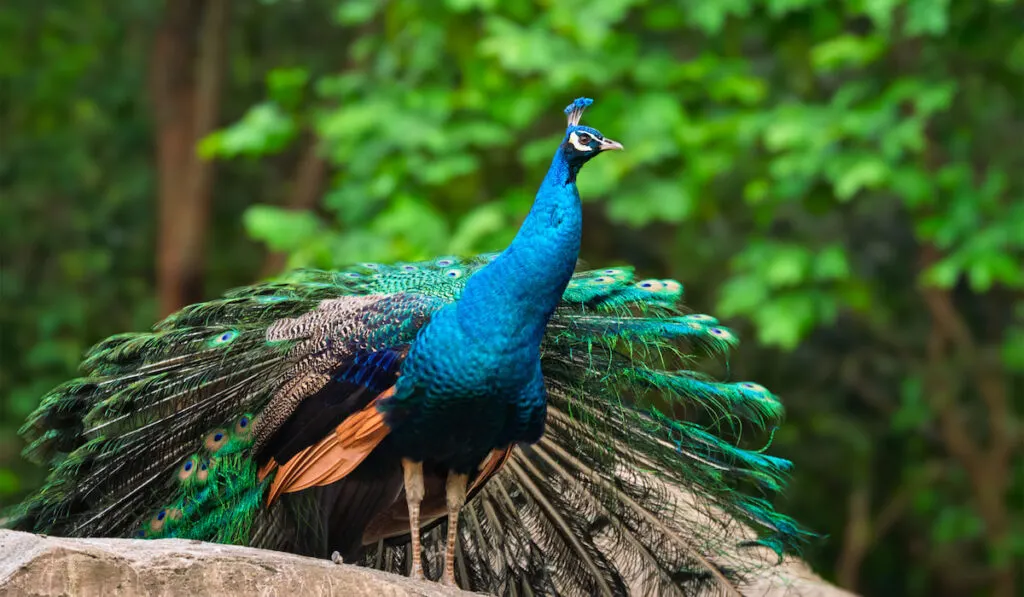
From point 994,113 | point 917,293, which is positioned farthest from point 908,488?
point 994,113

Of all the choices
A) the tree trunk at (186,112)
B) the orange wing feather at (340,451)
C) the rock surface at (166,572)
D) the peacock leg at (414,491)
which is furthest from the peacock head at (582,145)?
the tree trunk at (186,112)

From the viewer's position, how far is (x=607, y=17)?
22.0ft

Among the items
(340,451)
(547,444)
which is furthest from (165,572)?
(547,444)

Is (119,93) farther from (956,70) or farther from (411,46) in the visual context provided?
(956,70)

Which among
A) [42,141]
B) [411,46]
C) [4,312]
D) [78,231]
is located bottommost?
[4,312]

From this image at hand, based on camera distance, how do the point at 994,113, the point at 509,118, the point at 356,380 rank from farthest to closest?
the point at 994,113 < the point at 509,118 < the point at 356,380

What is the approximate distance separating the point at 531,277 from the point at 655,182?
320 cm

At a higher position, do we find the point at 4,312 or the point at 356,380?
the point at 356,380

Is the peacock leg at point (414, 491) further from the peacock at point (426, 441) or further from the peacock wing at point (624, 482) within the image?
the peacock wing at point (624, 482)

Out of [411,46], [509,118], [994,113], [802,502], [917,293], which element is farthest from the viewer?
[802,502]

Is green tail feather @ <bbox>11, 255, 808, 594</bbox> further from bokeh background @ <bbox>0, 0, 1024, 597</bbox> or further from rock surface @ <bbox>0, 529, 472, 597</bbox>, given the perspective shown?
bokeh background @ <bbox>0, 0, 1024, 597</bbox>

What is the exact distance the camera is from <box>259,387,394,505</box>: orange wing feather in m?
3.85

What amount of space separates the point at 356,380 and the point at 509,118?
11.3 feet

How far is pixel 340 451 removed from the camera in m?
3.88
